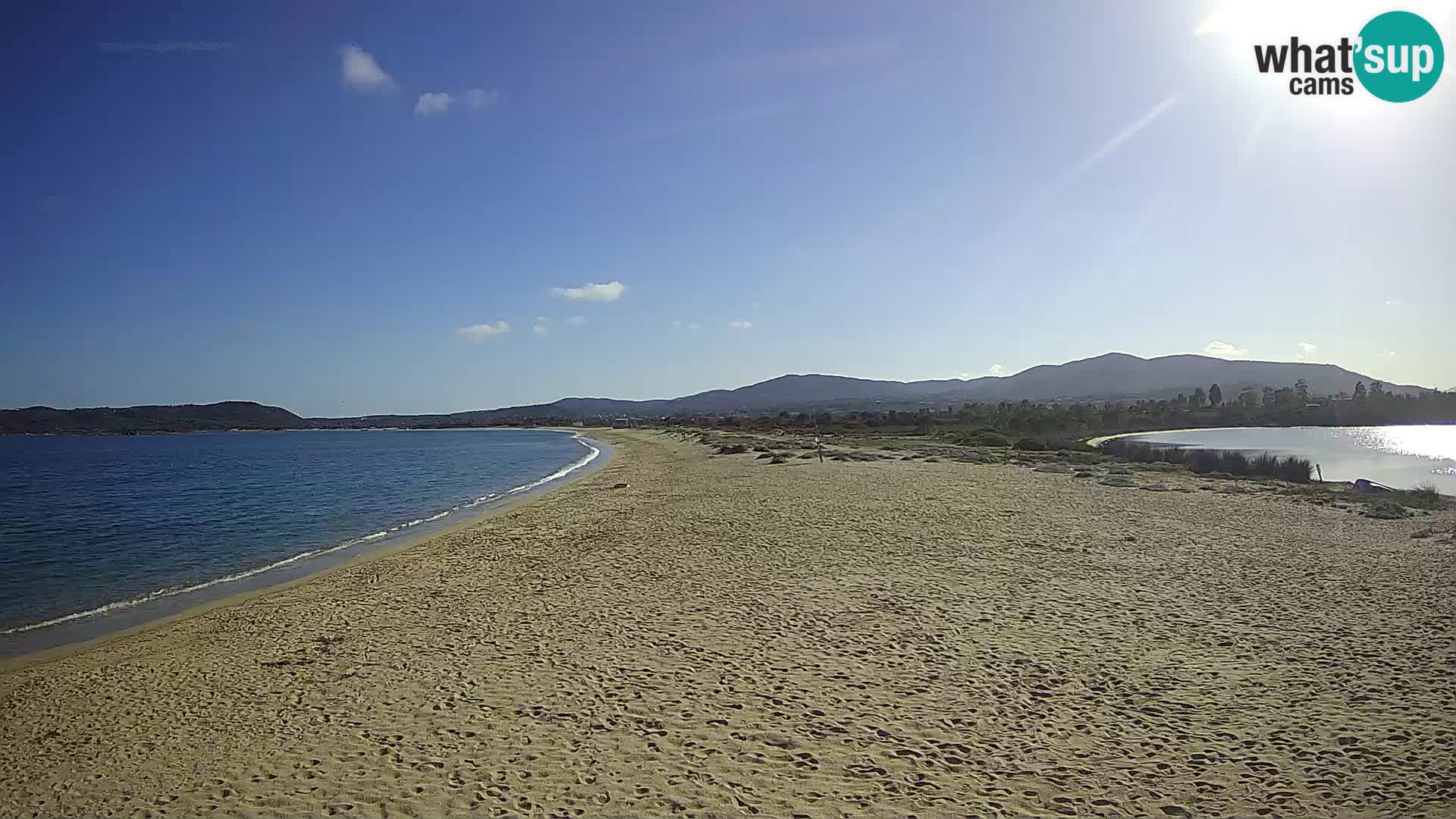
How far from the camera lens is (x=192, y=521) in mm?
24094

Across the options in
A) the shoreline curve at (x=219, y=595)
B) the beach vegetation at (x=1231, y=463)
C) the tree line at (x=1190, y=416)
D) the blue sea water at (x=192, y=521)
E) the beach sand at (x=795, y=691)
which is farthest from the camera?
the tree line at (x=1190, y=416)

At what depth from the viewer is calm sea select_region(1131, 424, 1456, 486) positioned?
32562 mm

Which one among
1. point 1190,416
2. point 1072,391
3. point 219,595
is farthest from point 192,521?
point 1072,391

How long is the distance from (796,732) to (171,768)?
5.00m

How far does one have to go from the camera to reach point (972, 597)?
10250 millimetres

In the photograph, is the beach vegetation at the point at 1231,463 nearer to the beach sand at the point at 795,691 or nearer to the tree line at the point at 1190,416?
the beach sand at the point at 795,691

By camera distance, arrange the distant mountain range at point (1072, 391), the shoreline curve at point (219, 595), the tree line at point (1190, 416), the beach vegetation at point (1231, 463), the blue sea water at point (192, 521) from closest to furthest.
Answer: the shoreline curve at point (219, 595) → the blue sea water at point (192, 521) → the beach vegetation at point (1231, 463) → the tree line at point (1190, 416) → the distant mountain range at point (1072, 391)

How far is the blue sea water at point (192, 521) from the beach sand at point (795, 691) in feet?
10.8

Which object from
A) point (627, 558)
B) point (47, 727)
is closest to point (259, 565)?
point (627, 558)

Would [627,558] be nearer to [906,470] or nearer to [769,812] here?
[769,812]

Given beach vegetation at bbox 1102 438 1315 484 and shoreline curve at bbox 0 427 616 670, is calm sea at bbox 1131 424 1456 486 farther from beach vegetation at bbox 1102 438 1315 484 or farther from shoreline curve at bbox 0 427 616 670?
shoreline curve at bbox 0 427 616 670

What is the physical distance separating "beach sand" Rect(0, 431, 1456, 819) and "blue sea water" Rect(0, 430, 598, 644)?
3.30 metres

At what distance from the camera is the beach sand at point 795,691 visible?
5.33m

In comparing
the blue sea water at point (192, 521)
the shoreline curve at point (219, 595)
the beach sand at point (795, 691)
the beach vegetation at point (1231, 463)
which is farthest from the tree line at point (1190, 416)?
the beach sand at point (795, 691)
